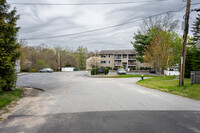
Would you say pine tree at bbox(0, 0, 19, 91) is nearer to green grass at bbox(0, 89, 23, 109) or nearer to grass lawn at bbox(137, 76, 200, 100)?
green grass at bbox(0, 89, 23, 109)

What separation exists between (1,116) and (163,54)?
26.8m

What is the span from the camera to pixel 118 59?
67.7m

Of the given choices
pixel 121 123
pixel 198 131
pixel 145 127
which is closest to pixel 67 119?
pixel 121 123

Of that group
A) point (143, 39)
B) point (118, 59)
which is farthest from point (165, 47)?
point (118, 59)

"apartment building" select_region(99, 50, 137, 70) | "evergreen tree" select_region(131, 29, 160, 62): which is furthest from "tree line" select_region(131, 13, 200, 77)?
"apartment building" select_region(99, 50, 137, 70)

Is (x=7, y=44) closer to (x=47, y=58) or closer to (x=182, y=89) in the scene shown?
(x=182, y=89)

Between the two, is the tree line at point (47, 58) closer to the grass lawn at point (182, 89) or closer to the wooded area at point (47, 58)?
the wooded area at point (47, 58)

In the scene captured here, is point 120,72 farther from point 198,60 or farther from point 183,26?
point 183,26

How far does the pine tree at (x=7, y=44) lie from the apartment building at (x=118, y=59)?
190 ft

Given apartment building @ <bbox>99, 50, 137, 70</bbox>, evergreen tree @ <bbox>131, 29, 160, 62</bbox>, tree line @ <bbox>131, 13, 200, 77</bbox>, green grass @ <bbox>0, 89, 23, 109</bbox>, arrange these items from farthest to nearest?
apartment building @ <bbox>99, 50, 137, 70</bbox> → evergreen tree @ <bbox>131, 29, 160, 62</bbox> → tree line @ <bbox>131, 13, 200, 77</bbox> → green grass @ <bbox>0, 89, 23, 109</bbox>

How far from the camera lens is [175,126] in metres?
4.40

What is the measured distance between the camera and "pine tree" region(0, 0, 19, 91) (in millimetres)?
9471

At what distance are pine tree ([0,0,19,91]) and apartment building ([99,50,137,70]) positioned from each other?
57.8 meters

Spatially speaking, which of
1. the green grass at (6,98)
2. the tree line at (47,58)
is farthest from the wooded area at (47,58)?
the green grass at (6,98)
